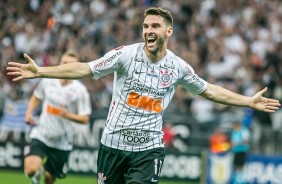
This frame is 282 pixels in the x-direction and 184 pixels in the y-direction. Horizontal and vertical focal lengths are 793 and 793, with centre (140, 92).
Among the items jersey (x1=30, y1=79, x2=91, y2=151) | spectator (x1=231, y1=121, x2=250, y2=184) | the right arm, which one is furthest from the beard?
spectator (x1=231, y1=121, x2=250, y2=184)

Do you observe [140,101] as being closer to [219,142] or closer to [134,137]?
[134,137]

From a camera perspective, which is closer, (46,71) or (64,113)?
(46,71)

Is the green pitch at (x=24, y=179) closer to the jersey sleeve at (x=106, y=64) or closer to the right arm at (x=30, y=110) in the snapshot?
the right arm at (x=30, y=110)

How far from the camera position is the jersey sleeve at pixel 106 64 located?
8.15 m

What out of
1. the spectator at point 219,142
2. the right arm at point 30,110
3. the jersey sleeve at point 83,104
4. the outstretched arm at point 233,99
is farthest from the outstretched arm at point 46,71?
the spectator at point 219,142

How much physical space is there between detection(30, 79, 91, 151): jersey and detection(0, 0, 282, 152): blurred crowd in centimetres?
679

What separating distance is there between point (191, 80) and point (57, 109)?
3.64 meters

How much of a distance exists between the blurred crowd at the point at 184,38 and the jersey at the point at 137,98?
10372mm

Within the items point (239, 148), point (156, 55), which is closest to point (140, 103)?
point (156, 55)

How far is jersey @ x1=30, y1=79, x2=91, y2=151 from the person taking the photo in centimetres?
1177

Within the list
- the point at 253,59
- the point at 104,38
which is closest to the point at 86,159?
the point at 104,38

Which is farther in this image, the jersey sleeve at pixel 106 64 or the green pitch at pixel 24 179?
the green pitch at pixel 24 179

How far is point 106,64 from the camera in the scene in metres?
8.18

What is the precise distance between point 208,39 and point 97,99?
4.90m
